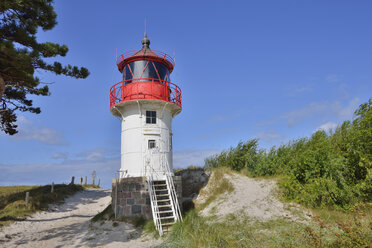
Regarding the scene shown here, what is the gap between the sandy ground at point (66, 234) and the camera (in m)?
11.5

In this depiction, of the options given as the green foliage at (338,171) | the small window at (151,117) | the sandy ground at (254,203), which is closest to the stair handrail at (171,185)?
the sandy ground at (254,203)

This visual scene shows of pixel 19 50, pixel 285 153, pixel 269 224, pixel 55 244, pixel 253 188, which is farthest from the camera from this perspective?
pixel 285 153

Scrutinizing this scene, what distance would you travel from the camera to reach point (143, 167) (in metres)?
14.6

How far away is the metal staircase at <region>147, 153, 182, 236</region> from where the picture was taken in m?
12.6

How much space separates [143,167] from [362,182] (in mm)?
11286

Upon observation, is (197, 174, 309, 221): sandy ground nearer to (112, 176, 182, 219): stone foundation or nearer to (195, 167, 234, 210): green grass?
(195, 167, 234, 210): green grass

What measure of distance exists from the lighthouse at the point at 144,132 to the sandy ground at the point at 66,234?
1428 mm

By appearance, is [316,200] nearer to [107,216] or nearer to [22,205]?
[107,216]

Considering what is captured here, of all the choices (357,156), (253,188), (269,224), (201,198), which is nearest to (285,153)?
(253,188)

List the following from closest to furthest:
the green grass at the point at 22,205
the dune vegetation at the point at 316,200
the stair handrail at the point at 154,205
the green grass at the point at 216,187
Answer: the dune vegetation at the point at 316,200 < the stair handrail at the point at 154,205 < the green grass at the point at 216,187 < the green grass at the point at 22,205

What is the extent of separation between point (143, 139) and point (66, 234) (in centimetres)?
646

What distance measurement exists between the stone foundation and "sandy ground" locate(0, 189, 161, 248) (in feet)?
2.55

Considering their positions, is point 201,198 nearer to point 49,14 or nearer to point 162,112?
point 162,112

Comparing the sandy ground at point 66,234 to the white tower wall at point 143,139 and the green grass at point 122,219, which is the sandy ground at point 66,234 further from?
the white tower wall at point 143,139
